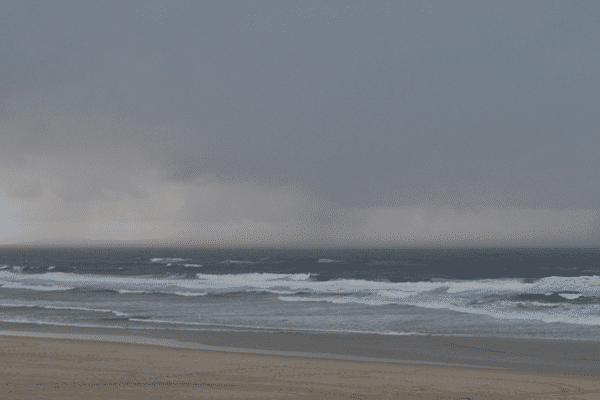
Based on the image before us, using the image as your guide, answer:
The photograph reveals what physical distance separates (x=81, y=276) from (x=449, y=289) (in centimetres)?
3939

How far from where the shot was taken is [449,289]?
31734 millimetres

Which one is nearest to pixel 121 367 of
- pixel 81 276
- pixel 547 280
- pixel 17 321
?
pixel 17 321

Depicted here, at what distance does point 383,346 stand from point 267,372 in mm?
5233

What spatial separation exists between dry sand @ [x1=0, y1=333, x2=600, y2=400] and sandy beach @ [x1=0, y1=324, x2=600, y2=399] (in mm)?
21

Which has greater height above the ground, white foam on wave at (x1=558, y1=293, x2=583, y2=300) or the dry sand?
the dry sand

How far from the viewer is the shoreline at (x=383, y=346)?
38.9ft

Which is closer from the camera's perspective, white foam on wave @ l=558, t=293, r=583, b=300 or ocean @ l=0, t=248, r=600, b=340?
ocean @ l=0, t=248, r=600, b=340

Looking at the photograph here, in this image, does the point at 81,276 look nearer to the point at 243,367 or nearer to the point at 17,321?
the point at 17,321

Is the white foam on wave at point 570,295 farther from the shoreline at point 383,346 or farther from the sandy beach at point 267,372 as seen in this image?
the sandy beach at point 267,372

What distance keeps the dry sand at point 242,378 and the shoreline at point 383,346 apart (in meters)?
0.99

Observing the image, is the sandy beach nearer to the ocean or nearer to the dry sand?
the dry sand

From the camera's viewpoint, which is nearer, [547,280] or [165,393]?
[165,393]

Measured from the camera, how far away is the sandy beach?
8.59 metres

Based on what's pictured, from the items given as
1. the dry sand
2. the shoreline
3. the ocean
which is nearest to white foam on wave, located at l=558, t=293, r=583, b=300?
the ocean
